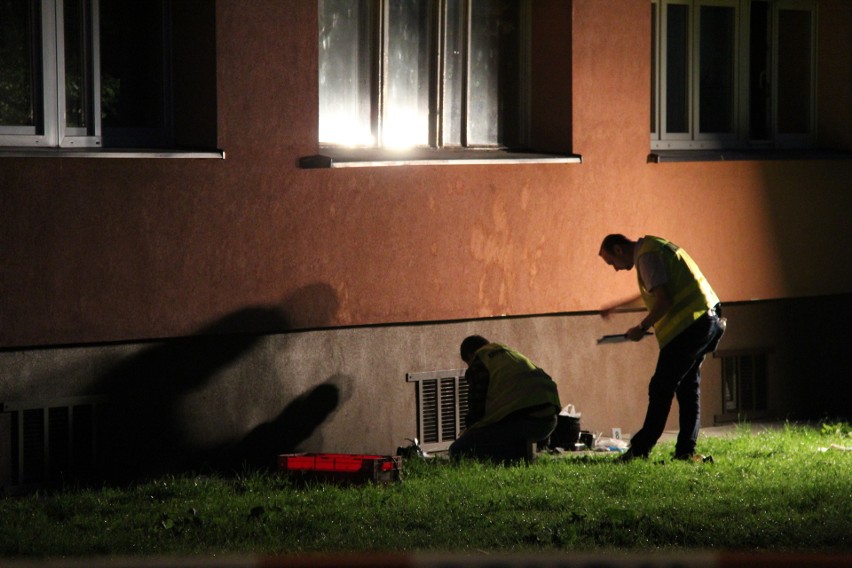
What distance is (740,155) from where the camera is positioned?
13219 millimetres

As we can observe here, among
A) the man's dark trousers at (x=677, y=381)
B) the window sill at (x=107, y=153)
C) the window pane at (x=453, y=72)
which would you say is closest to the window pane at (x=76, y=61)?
the window sill at (x=107, y=153)

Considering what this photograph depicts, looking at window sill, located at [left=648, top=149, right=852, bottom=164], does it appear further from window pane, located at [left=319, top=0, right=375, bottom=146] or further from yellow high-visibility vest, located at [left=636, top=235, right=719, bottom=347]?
window pane, located at [left=319, top=0, right=375, bottom=146]

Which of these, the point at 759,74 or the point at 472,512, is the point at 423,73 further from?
the point at 472,512

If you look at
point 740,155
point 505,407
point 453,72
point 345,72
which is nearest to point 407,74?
point 453,72

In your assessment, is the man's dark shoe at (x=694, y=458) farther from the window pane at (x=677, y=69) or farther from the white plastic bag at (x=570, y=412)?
the window pane at (x=677, y=69)

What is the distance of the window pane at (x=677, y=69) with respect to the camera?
43.3 ft

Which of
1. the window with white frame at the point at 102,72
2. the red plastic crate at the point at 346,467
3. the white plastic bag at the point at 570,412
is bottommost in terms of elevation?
the red plastic crate at the point at 346,467

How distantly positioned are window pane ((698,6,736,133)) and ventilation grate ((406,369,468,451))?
3.71 meters

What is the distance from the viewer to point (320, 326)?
10734 mm

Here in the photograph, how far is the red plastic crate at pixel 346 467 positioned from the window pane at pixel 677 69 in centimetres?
505

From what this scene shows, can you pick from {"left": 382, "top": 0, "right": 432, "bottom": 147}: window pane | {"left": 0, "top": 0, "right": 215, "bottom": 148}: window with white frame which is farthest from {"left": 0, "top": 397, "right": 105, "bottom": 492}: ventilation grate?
{"left": 382, "top": 0, "right": 432, "bottom": 147}: window pane

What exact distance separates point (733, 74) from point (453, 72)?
3.13 m

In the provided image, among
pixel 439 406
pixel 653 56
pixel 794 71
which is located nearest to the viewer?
pixel 439 406

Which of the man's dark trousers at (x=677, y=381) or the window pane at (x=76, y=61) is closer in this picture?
the window pane at (x=76, y=61)
